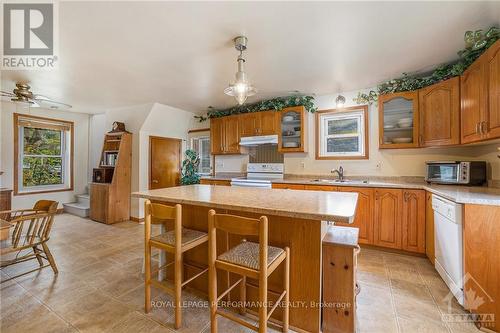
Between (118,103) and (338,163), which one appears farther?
(118,103)

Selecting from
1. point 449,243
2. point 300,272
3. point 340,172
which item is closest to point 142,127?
point 340,172

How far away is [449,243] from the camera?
200cm

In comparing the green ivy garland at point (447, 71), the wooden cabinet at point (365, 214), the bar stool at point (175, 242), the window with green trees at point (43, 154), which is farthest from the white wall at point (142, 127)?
the wooden cabinet at point (365, 214)

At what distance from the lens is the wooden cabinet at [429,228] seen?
8.18 feet

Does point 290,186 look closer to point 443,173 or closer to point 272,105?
point 272,105

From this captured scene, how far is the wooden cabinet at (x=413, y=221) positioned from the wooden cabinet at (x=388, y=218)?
0.05 metres

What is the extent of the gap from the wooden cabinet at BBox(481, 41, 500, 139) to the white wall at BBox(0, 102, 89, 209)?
23.7ft

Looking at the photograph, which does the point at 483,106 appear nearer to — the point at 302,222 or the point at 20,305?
the point at 302,222

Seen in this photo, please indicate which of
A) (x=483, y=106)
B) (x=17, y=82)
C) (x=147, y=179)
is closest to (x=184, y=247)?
(x=483, y=106)

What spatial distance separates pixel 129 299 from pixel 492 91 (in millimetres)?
3722

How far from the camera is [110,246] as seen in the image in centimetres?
319

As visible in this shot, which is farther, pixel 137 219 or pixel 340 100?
pixel 137 219

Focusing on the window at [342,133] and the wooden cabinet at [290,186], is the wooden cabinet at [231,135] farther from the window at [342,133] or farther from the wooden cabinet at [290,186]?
the window at [342,133]

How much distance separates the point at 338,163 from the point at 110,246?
3.87 metres
